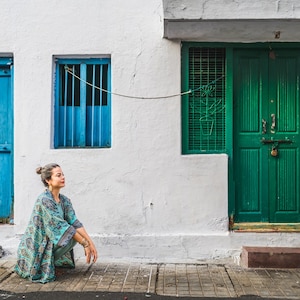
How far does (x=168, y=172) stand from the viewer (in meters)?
6.34

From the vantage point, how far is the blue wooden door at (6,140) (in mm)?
6652

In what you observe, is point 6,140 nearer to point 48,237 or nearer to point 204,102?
point 48,237

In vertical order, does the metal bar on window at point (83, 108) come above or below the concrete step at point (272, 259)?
above

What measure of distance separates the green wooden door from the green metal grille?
0.63ft

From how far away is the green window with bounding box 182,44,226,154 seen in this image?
6457 millimetres

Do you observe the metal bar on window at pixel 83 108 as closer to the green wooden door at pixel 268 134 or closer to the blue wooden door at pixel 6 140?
the blue wooden door at pixel 6 140

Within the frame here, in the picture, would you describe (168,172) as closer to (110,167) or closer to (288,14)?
(110,167)

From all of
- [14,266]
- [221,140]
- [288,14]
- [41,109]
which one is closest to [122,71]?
[41,109]

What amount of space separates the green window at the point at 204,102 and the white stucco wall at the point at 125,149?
7.1 inches

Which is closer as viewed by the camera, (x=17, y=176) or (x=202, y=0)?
(x=202, y=0)

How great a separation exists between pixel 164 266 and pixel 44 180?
184 centimetres

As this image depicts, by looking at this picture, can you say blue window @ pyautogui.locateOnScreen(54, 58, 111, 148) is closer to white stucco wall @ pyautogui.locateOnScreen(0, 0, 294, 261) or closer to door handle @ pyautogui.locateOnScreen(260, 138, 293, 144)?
white stucco wall @ pyautogui.locateOnScreen(0, 0, 294, 261)

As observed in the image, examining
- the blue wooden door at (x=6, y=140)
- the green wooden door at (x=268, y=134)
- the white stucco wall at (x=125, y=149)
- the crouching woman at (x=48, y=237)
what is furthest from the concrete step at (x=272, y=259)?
the blue wooden door at (x=6, y=140)

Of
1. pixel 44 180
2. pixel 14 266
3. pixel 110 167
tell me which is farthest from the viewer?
pixel 110 167
